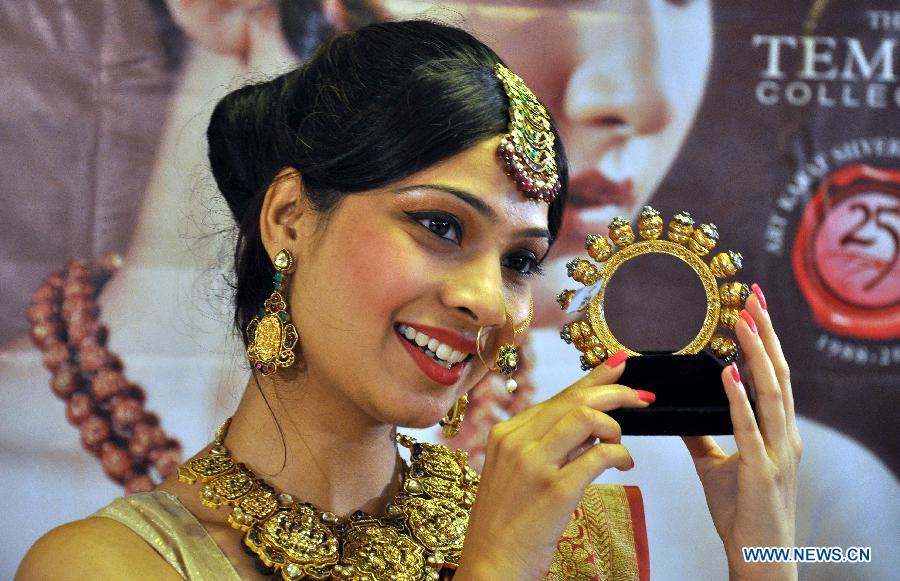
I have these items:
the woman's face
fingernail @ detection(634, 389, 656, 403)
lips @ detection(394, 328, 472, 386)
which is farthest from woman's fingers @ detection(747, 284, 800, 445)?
lips @ detection(394, 328, 472, 386)

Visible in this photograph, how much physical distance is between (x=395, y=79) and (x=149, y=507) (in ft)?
2.48

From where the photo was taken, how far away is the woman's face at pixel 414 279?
150 centimetres

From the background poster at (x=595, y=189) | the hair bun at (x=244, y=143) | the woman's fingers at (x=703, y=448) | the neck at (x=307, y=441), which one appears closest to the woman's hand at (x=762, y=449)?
the woman's fingers at (x=703, y=448)

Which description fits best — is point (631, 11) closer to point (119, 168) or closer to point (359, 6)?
point (359, 6)

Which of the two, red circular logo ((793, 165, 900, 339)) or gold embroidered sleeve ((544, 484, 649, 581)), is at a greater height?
red circular logo ((793, 165, 900, 339))

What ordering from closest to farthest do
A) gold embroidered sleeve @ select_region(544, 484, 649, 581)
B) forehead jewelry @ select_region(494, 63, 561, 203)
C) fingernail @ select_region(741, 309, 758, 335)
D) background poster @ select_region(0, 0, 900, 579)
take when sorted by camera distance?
1. fingernail @ select_region(741, 309, 758, 335)
2. forehead jewelry @ select_region(494, 63, 561, 203)
3. gold embroidered sleeve @ select_region(544, 484, 649, 581)
4. background poster @ select_region(0, 0, 900, 579)

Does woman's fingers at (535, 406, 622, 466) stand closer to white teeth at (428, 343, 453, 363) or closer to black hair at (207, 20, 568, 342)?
white teeth at (428, 343, 453, 363)

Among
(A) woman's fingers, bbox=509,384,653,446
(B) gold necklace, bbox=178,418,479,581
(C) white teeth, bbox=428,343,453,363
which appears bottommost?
(B) gold necklace, bbox=178,418,479,581

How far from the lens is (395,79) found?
1.59 meters

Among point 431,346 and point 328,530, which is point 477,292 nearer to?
point 431,346

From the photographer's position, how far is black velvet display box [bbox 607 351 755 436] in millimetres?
1414

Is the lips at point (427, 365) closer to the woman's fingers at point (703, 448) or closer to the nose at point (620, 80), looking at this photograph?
the woman's fingers at point (703, 448)

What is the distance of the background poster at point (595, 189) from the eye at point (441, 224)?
92cm

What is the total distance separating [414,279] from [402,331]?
0.28 ft
